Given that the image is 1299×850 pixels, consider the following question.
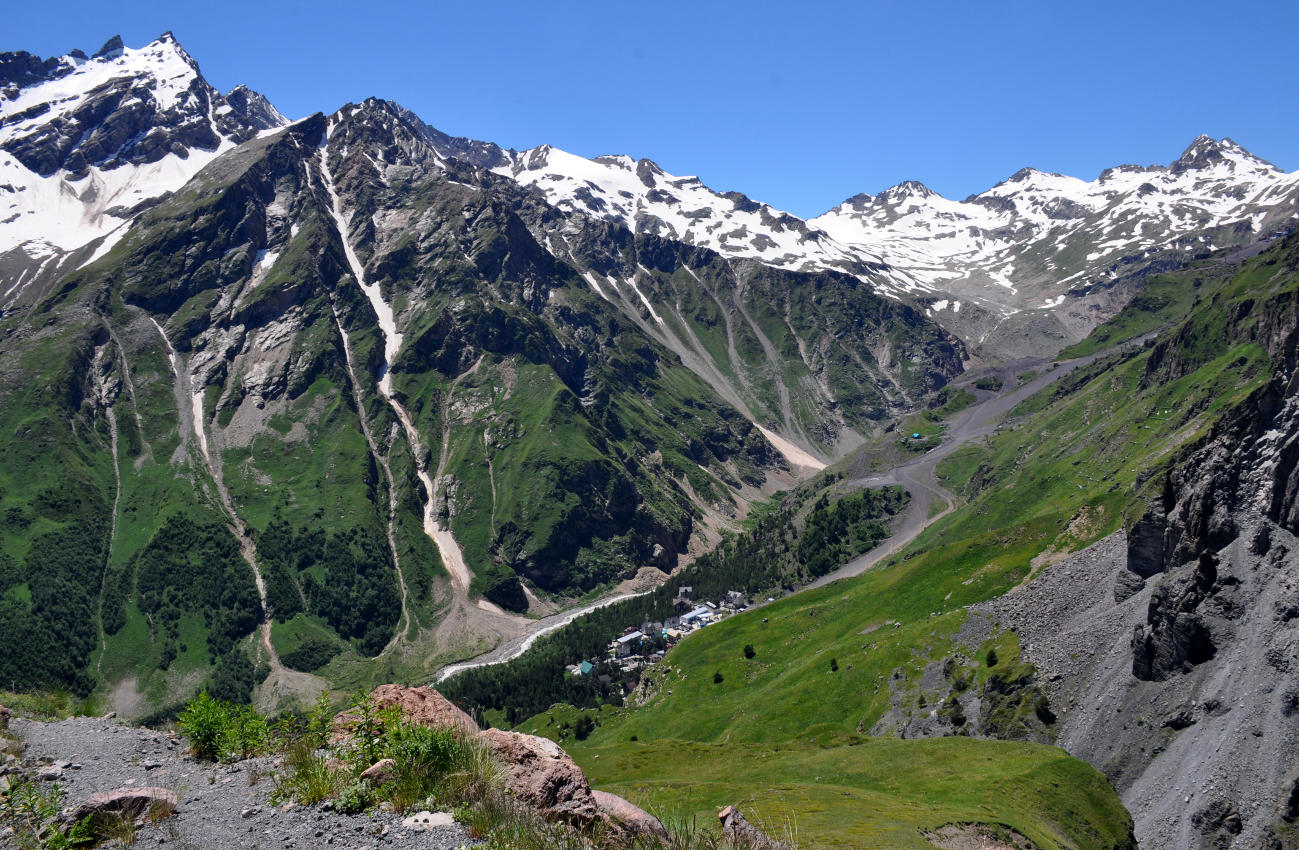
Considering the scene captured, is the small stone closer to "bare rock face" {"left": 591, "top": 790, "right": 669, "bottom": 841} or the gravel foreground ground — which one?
the gravel foreground ground

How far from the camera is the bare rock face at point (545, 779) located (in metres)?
15.4

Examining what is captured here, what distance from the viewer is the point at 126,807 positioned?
45.4 feet

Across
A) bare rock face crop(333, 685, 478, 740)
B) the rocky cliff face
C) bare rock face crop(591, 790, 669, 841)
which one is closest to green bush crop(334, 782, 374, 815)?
bare rock face crop(333, 685, 478, 740)

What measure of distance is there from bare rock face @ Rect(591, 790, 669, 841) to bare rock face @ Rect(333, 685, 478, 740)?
11.8ft

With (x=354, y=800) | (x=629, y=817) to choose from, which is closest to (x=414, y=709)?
(x=354, y=800)

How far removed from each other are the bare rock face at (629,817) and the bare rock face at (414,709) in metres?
3.60

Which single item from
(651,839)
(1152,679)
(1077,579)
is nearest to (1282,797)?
(1152,679)

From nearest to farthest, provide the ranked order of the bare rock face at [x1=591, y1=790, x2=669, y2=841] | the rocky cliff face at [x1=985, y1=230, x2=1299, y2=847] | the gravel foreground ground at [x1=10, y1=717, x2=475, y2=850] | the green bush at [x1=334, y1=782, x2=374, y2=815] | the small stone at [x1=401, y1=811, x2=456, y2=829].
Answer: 1. the gravel foreground ground at [x1=10, y1=717, x2=475, y2=850]
2. the small stone at [x1=401, y1=811, x2=456, y2=829]
3. the bare rock face at [x1=591, y1=790, x2=669, y2=841]
4. the green bush at [x1=334, y1=782, x2=374, y2=815]
5. the rocky cliff face at [x1=985, y1=230, x2=1299, y2=847]

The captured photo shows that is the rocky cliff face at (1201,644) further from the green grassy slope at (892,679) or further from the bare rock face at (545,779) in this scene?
the bare rock face at (545,779)

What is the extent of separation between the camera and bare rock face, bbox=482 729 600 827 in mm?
15391

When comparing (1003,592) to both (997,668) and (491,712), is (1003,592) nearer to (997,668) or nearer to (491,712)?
(997,668)

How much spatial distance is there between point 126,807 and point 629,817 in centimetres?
972

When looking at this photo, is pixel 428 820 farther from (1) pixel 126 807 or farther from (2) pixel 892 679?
(2) pixel 892 679

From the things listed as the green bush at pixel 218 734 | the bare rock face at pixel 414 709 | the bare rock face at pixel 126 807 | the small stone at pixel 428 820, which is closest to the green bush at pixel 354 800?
the small stone at pixel 428 820
